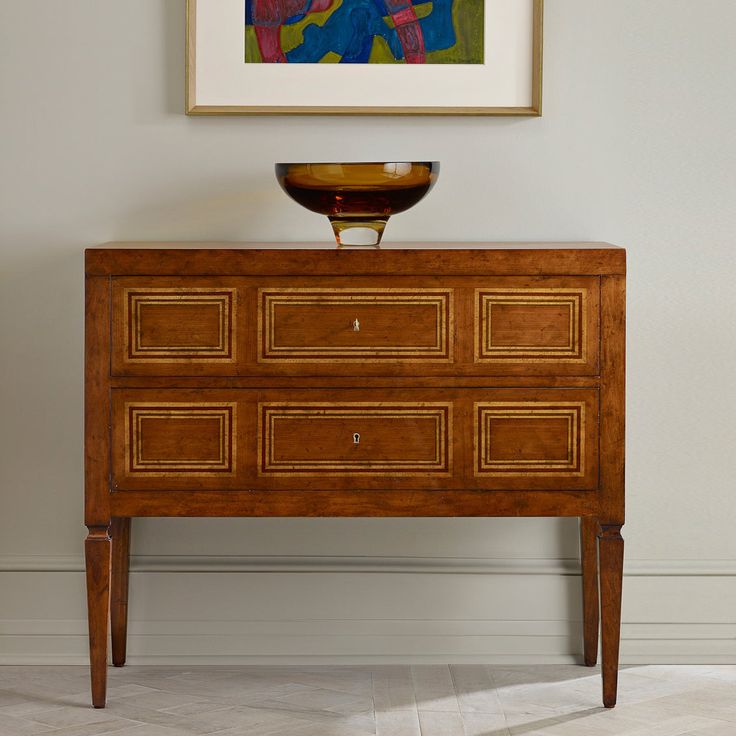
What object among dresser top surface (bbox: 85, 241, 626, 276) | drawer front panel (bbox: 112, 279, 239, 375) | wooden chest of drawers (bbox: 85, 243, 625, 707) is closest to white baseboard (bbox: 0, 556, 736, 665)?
wooden chest of drawers (bbox: 85, 243, 625, 707)

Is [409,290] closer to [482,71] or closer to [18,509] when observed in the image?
[482,71]

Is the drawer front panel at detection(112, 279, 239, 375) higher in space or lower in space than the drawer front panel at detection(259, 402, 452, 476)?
higher

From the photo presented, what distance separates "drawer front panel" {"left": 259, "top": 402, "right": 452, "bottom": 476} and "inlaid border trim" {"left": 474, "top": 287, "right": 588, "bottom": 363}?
0.16m

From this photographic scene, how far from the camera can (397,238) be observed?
2611mm

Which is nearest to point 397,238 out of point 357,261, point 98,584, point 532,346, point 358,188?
point 358,188

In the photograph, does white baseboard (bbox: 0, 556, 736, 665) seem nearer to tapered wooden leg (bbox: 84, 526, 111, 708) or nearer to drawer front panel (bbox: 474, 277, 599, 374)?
tapered wooden leg (bbox: 84, 526, 111, 708)

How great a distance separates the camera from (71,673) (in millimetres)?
2543

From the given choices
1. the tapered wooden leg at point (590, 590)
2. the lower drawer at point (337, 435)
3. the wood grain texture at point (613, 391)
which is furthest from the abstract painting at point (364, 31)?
the tapered wooden leg at point (590, 590)

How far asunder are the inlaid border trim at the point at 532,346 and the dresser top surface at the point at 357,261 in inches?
1.8

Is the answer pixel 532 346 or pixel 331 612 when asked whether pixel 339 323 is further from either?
pixel 331 612

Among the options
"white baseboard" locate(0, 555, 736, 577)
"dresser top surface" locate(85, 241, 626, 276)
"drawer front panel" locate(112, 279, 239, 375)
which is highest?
"dresser top surface" locate(85, 241, 626, 276)

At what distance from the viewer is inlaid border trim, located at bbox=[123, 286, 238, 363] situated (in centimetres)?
214

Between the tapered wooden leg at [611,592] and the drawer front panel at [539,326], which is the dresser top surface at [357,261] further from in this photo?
the tapered wooden leg at [611,592]

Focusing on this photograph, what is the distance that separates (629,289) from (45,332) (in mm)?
1519
